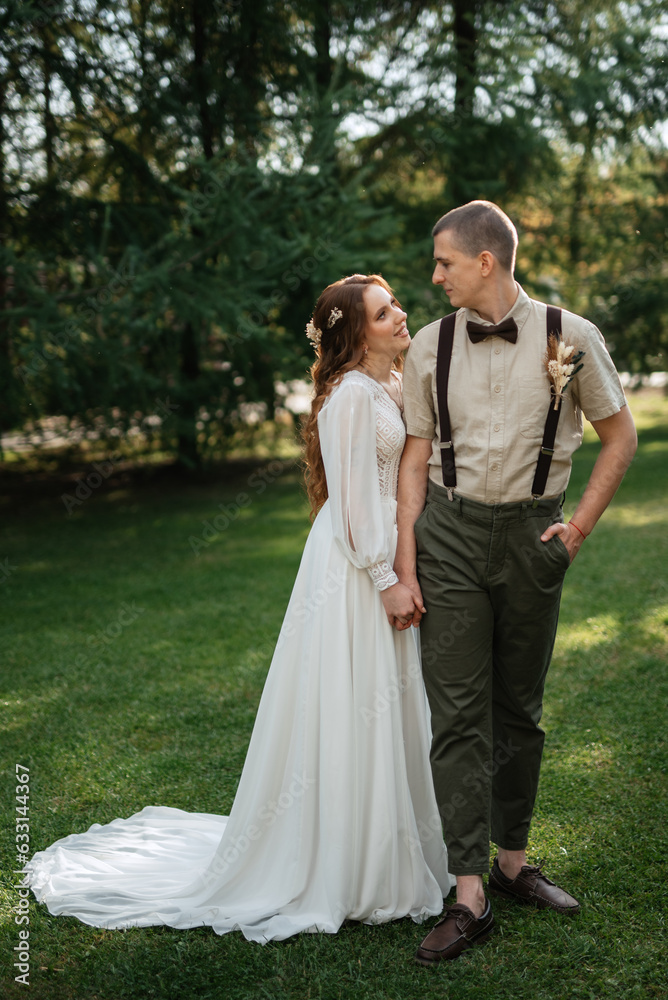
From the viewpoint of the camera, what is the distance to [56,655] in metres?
5.49

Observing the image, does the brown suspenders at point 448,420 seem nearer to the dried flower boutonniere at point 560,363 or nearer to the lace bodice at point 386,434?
the dried flower boutonniere at point 560,363

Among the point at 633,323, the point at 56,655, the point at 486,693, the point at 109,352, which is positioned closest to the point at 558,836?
the point at 486,693

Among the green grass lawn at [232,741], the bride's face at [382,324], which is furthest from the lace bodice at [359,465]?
the green grass lawn at [232,741]

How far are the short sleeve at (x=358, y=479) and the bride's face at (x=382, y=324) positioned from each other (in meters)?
0.20

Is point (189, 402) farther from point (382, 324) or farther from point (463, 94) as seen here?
point (382, 324)

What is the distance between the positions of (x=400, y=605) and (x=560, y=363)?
0.86m

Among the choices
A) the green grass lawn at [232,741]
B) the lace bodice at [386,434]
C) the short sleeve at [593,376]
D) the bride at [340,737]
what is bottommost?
the green grass lawn at [232,741]

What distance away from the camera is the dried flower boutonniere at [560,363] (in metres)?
2.37

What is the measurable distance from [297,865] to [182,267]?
6088mm

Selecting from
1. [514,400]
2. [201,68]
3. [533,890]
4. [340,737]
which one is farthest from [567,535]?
[201,68]

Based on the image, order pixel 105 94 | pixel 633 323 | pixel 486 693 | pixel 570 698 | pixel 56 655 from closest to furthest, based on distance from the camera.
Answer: pixel 486 693 → pixel 570 698 → pixel 56 655 → pixel 105 94 → pixel 633 323

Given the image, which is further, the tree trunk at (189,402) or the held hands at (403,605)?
the tree trunk at (189,402)

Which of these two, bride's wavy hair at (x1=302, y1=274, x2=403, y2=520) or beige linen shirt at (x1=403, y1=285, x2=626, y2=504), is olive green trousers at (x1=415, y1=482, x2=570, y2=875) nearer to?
beige linen shirt at (x1=403, y1=285, x2=626, y2=504)

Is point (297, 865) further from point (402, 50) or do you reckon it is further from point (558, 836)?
point (402, 50)
